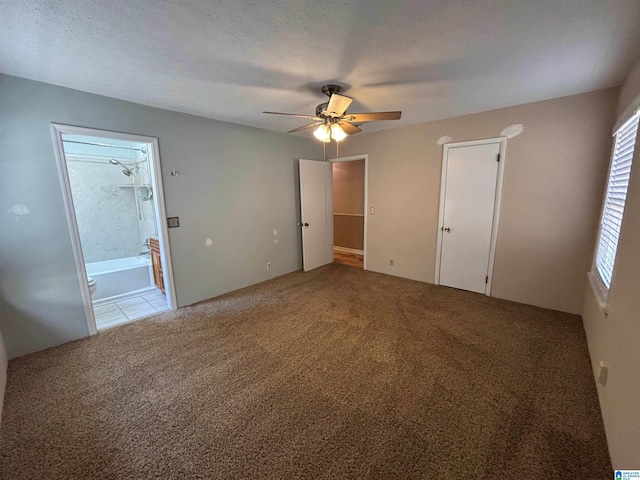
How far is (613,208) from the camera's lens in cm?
221

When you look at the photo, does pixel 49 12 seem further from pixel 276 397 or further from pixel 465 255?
pixel 465 255

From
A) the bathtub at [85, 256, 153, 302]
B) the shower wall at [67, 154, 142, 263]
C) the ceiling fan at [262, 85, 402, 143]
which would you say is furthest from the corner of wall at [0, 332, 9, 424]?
the ceiling fan at [262, 85, 402, 143]

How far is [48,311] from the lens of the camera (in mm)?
2428

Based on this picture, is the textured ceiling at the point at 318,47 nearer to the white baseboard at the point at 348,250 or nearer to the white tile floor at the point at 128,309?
the white tile floor at the point at 128,309

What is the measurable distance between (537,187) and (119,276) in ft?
18.3

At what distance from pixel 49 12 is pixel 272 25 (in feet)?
3.77

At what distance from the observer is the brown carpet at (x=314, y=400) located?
1374mm

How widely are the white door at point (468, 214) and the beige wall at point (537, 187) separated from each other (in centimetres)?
13

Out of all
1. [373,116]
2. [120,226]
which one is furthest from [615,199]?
[120,226]

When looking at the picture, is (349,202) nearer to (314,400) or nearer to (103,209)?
(103,209)

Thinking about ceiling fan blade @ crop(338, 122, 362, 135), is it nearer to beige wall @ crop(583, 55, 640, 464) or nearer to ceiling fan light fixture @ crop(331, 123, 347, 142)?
ceiling fan light fixture @ crop(331, 123, 347, 142)

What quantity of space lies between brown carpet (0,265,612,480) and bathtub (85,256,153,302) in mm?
1315

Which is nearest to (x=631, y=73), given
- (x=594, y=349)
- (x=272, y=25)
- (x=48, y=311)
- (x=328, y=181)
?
(x=594, y=349)

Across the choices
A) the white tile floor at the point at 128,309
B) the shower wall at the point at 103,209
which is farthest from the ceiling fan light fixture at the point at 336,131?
the shower wall at the point at 103,209
